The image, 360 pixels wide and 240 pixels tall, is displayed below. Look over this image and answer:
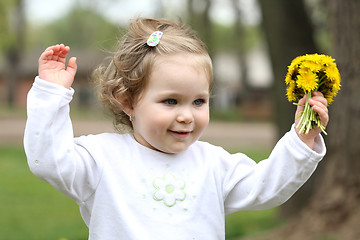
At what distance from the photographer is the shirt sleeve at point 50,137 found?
203 centimetres

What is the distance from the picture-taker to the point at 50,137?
2.03 meters

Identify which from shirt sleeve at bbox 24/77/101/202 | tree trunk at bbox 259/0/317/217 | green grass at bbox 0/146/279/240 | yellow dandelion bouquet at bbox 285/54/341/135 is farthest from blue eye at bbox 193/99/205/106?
tree trunk at bbox 259/0/317/217

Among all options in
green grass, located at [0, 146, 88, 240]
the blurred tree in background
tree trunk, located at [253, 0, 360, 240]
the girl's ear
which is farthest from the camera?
the blurred tree in background

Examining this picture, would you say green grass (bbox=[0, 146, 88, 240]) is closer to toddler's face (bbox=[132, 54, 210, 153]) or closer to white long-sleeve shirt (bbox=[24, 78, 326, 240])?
white long-sleeve shirt (bbox=[24, 78, 326, 240])

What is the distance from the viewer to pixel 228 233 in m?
6.09

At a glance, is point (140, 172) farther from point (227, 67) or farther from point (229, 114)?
point (227, 67)

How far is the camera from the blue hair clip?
2.29m

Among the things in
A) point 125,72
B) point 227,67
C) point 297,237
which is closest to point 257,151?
point 297,237

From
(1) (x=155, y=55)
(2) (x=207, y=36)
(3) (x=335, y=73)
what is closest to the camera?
(3) (x=335, y=73)

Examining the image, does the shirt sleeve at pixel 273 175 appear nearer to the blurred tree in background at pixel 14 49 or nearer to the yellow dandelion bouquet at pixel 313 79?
the yellow dandelion bouquet at pixel 313 79

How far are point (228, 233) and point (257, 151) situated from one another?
836cm

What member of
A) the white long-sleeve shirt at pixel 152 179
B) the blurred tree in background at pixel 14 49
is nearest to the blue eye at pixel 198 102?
the white long-sleeve shirt at pixel 152 179

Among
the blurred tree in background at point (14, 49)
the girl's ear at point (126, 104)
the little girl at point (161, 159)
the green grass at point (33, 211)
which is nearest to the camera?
the little girl at point (161, 159)

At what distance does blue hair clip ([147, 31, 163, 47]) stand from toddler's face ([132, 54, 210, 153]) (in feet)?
0.27
